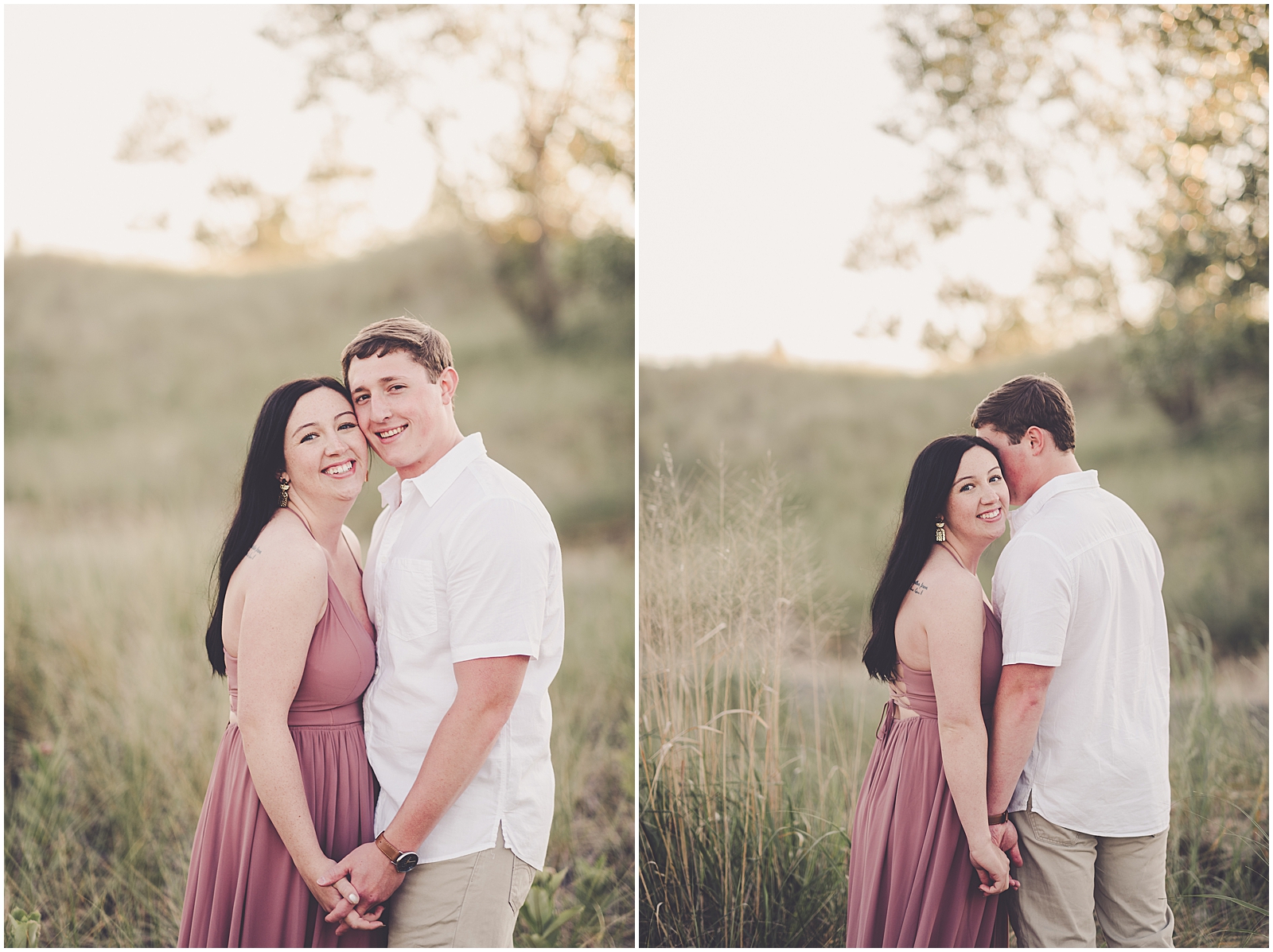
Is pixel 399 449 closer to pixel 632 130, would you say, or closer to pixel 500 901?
pixel 500 901

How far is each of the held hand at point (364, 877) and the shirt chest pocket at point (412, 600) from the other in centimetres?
45

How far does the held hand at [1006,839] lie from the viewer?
6.64ft

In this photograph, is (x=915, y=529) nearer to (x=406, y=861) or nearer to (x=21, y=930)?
(x=406, y=861)

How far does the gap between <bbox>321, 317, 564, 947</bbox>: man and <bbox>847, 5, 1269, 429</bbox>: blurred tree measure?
7.38 ft

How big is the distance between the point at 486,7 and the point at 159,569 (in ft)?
9.18

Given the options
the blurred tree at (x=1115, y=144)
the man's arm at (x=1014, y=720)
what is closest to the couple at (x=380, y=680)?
the man's arm at (x=1014, y=720)

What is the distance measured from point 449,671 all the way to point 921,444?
4.63 m

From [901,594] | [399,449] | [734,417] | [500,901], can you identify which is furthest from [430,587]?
[734,417]

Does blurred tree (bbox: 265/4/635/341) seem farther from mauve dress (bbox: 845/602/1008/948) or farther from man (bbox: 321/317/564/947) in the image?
mauve dress (bbox: 845/602/1008/948)

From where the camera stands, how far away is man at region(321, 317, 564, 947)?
180cm

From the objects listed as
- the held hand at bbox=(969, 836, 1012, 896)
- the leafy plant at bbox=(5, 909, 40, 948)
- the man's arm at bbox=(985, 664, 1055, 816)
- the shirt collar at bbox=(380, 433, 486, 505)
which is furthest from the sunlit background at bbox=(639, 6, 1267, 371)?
the leafy plant at bbox=(5, 909, 40, 948)

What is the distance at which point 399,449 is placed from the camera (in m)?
1.95

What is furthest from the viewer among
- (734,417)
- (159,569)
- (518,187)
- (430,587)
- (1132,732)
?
(734,417)

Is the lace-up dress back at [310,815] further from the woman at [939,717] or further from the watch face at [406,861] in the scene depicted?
the woman at [939,717]
